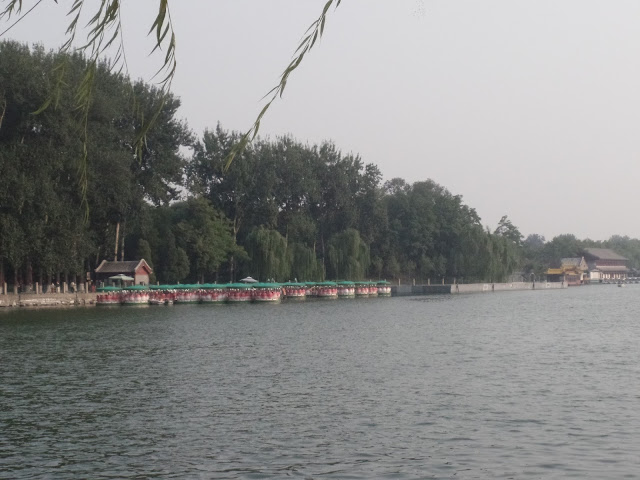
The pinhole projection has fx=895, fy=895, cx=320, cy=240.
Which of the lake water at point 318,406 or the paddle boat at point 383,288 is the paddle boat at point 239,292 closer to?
the paddle boat at point 383,288

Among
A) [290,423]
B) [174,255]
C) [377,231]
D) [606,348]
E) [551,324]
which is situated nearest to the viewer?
[290,423]

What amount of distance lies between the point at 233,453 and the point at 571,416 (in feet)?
24.8

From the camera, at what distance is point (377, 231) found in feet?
350

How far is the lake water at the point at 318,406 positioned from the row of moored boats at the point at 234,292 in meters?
28.5

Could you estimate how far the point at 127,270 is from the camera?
7188 centimetres

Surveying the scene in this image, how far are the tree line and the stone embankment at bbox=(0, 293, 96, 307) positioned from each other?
1566 millimetres

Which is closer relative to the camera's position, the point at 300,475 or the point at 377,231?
the point at 300,475

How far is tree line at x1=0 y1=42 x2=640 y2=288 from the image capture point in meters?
57.8

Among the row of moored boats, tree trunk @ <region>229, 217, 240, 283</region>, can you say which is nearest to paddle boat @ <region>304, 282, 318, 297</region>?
the row of moored boats

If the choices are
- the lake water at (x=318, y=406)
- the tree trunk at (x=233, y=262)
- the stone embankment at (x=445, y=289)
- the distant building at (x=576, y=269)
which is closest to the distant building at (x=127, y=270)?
the tree trunk at (x=233, y=262)

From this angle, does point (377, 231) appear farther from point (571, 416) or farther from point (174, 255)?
point (571, 416)

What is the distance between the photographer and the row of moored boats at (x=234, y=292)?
69.2 m

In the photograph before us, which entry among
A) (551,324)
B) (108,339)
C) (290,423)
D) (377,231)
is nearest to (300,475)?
(290,423)

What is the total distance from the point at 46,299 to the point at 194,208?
63.5ft
